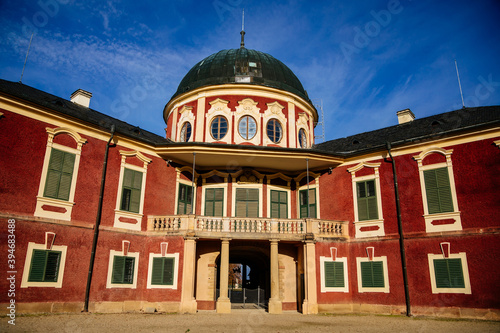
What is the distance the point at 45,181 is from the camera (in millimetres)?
14094

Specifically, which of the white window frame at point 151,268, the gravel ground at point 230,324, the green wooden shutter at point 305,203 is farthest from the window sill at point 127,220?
the green wooden shutter at point 305,203

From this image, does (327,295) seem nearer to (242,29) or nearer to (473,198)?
(473,198)

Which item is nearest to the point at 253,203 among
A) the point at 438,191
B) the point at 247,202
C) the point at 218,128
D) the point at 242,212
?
the point at 247,202

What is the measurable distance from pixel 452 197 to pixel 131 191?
544 inches

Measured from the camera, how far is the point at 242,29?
26.3m

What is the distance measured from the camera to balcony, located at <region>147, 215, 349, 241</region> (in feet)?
53.5

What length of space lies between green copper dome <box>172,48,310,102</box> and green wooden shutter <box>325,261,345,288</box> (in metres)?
10.3

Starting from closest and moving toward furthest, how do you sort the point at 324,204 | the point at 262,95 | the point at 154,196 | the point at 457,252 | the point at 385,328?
the point at 385,328 < the point at 457,252 < the point at 154,196 < the point at 324,204 < the point at 262,95

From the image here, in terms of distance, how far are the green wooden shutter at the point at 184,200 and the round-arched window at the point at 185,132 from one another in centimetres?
351

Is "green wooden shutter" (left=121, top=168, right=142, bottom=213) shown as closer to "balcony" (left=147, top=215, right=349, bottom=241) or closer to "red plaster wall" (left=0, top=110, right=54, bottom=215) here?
"balcony" (left=147, top=215, right=349, bottom=241)

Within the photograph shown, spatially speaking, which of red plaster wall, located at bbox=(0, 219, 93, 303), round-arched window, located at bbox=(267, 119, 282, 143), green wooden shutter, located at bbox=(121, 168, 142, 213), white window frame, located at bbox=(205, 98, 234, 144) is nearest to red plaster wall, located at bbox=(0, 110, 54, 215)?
red plaster wall, located at bbox=(0, 219, 93, 303)

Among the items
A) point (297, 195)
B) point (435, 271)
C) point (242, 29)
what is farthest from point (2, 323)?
point (242, 29)

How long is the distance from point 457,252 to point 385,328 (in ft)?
16.7

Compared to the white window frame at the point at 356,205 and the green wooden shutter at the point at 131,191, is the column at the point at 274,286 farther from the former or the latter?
the green wooden shutter at the point at 131,191
